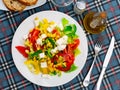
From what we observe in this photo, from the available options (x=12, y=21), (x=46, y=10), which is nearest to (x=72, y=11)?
(x=46, y=10)

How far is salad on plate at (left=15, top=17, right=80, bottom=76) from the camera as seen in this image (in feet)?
7.37

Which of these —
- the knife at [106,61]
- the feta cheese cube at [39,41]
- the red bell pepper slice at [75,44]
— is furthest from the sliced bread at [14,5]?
the knife at [106,61]

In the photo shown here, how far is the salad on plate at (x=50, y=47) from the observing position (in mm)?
2246

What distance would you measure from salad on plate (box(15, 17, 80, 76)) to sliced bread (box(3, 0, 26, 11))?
8 centimetres

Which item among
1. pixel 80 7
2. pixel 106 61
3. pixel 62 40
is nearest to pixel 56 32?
pixel 62 40

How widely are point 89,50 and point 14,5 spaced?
371 millimetres

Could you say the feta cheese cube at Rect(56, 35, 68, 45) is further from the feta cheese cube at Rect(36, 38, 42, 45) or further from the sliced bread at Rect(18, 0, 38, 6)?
the sliced bread at Rect(18, 0, 38, 6)

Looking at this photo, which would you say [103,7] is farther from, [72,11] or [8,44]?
[8,44]

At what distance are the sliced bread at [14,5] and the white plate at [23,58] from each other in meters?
0.06

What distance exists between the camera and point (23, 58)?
2.28 meters

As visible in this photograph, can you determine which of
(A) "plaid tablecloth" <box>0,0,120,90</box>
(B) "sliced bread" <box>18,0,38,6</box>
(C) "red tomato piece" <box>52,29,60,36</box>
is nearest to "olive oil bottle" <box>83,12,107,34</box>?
(A) "plaid tablecloth" <box>0,0,120,90</box>

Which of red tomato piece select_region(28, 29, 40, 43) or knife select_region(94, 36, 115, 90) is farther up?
red tomato piece select_region(28, 29, 40, 43)

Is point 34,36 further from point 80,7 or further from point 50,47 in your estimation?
point 80,7

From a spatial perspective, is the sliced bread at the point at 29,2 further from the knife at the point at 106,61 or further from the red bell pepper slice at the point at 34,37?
the knife at the point at 106,61
